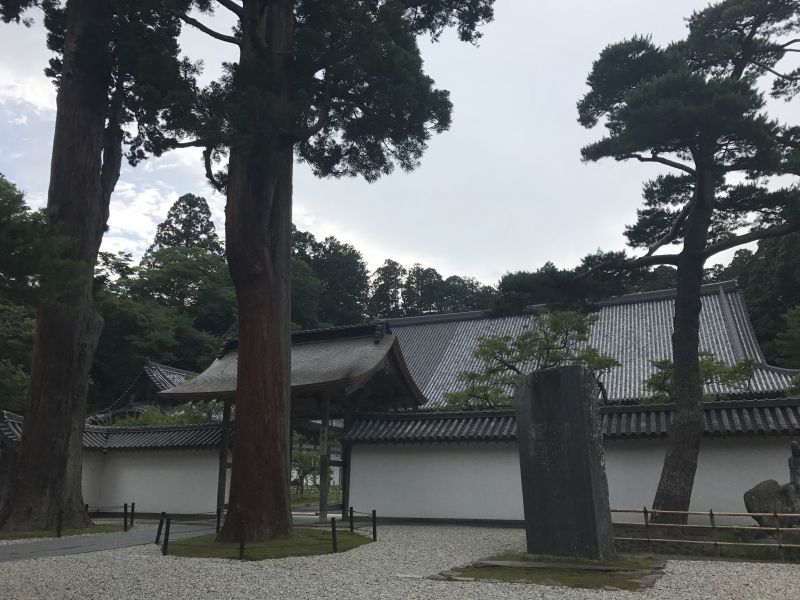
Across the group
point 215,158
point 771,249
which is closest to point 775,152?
point 215,158

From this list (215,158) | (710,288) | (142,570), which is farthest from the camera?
(710,288)

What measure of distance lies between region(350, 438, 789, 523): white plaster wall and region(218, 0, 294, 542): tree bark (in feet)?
20.1

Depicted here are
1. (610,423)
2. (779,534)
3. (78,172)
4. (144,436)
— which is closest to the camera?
(779,534)

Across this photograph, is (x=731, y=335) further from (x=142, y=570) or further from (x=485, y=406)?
(x=142, y=570)

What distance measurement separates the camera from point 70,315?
457 inches

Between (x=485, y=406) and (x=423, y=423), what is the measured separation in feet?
8.11

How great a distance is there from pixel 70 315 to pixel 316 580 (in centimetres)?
791

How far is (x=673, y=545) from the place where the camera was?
888 centimetres

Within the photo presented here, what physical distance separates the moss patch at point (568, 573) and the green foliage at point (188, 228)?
155 feet

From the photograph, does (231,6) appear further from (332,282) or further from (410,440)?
(332,282)

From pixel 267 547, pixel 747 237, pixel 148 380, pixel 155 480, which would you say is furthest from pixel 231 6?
pixel 148 380

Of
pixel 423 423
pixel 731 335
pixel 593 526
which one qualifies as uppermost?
pixel 731 335

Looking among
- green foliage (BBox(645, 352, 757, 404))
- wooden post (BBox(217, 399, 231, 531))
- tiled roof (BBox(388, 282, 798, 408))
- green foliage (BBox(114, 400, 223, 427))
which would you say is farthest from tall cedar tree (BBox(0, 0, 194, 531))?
green foliage (BBox(645, 352, 757, 404))

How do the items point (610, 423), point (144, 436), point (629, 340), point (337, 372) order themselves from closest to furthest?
point (610, 423), point (337, 372), point (144, 436), point (629, 340)
